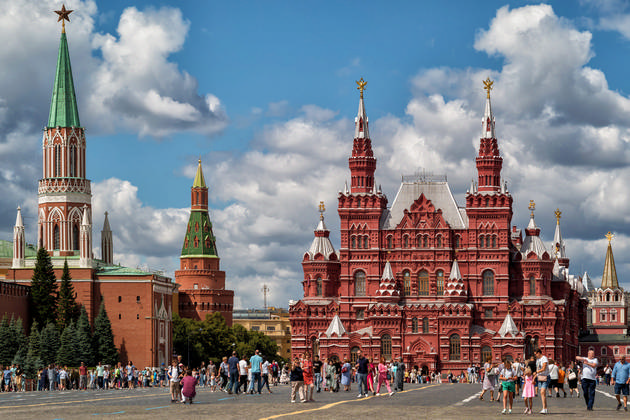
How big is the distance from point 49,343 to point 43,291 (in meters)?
13.3

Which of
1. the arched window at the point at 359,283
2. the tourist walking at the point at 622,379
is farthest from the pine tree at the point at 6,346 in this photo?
the tourist walking at the point at 622,379

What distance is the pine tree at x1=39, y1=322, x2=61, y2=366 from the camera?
10625 cm

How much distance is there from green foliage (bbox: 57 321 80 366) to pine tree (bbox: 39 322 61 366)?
1.67ft

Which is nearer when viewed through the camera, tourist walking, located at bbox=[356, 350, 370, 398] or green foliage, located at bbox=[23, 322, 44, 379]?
tourist walking, located at bbox=[356, 350, 370, 398]

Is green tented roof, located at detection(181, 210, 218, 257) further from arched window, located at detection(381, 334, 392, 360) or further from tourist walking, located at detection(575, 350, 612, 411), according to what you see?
tourist walking, located at detection(575, 350, 612, 411)

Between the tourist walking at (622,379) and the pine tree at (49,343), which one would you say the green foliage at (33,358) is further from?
the tourist walking at (622,379)

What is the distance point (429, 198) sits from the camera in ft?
458

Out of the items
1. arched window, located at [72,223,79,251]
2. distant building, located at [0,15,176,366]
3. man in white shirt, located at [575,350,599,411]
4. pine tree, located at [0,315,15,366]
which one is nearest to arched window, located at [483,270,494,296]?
distant building, located at [0,15,176,366]

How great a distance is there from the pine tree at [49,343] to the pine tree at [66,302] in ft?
27.6

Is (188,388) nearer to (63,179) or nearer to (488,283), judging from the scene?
(488,283)

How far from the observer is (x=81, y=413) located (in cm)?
3950

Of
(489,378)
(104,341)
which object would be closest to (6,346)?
(104,341)

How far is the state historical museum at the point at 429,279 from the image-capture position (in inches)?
5182

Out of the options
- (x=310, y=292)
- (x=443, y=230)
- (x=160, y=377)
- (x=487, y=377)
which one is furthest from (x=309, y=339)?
(x=487, y=377)
